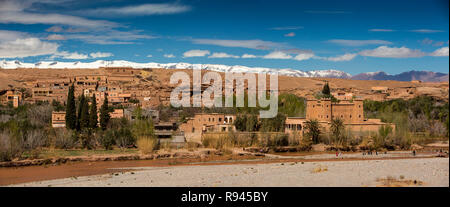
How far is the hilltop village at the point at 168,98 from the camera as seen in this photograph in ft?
139

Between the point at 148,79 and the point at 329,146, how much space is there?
5150 cm

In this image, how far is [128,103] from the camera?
64.1m

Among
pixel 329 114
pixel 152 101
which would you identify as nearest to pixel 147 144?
pixel 329 114

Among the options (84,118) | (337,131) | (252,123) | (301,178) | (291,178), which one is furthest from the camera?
(252,123)

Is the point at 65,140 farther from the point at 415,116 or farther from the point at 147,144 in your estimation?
the point at 415,116

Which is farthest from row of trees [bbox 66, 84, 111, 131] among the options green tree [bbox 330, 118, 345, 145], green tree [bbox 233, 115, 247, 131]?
green tree [bbox 330, 118, 345, 145]

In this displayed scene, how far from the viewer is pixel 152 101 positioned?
67.1 meters

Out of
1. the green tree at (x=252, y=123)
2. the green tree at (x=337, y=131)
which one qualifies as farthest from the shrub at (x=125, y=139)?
the green tree at (x=337, y=131)

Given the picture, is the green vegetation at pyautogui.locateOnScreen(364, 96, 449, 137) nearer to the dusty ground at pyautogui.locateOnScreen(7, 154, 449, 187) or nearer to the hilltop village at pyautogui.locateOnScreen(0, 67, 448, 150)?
the hilltop village at pyautogui.locateOnScreen(0, 67, 448, 150)

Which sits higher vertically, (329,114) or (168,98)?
(168,98)

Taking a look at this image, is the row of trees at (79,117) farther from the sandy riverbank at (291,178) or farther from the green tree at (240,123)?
the sandy riverbank at (291,178)

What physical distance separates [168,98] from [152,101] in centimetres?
463
